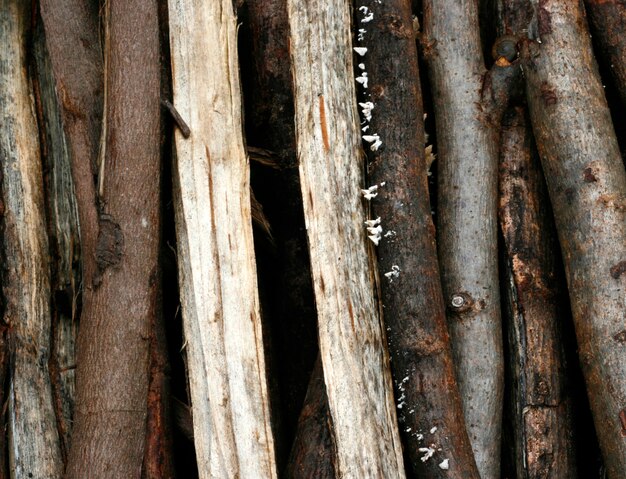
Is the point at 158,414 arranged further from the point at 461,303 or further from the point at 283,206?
the point at 461,303

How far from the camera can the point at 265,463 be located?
239 cm

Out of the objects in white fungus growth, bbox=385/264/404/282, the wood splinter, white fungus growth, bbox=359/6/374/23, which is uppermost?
white fungus growth, bbox=359/6/374/23

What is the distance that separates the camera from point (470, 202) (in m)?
2.81

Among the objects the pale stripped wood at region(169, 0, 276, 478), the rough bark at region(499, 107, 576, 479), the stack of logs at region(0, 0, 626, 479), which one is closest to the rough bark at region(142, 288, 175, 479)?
the stack of logs at region(0, 0, 626, 479)

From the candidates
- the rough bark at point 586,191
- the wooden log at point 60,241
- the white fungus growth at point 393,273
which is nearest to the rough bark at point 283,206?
the white fungus growth at point 393,273

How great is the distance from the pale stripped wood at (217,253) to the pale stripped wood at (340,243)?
197 millimetres

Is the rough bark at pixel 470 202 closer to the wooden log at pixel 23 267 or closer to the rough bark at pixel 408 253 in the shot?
the rough bark at pixel 408 253

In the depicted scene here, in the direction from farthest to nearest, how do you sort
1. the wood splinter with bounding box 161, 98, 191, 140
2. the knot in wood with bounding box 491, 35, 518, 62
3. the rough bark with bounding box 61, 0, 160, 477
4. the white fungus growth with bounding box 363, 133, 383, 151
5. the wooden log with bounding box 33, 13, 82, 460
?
the knot in wood with bounding box 491, 35, 518, 62 < the wooden log with bounding box 33, 13, 82, 460 < the white fungus growth with bounding box 363, 133, 383, 151 < the wood splinter with bounding box 161, 98, 191, 140 < the rough bark with bounding box 61, 0, 160, 477

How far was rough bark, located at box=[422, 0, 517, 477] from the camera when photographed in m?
2.69

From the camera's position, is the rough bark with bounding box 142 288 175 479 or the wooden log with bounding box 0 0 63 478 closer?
the rough bark with bounding box 142 288 175 479

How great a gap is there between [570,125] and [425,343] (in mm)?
843

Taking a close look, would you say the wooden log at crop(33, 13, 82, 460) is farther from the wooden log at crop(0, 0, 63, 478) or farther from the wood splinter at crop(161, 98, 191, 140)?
the wood splinter at crop(161, 98, 191, 140)

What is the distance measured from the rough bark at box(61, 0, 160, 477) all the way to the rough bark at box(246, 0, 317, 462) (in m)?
0.51

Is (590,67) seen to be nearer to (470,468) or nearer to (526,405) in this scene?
(526,405)
